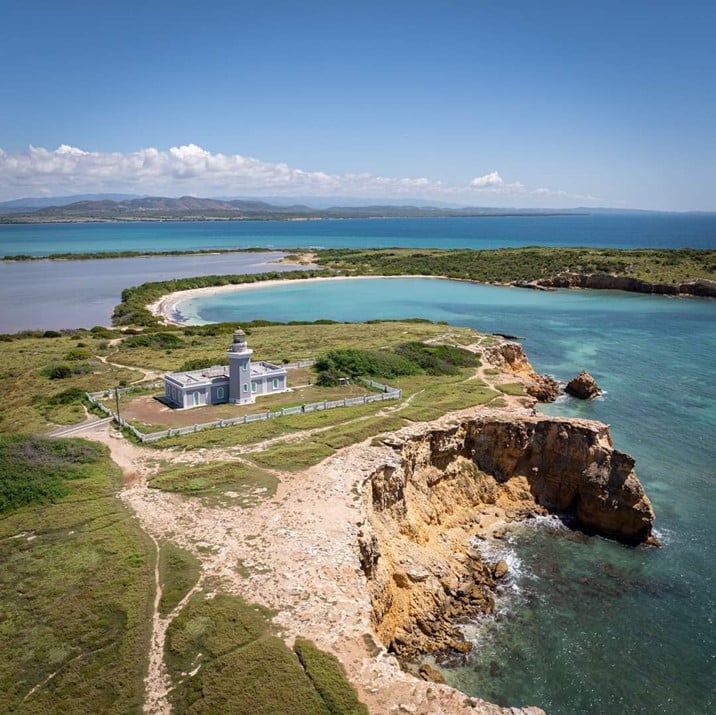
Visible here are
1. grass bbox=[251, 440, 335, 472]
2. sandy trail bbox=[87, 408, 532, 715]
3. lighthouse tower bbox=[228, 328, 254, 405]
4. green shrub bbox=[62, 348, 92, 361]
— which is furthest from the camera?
green shrub bbox=[62, 348, 92, 361]

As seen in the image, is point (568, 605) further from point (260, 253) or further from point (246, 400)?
point (260, 253)

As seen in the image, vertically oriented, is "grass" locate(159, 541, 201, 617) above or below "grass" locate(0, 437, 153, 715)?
above

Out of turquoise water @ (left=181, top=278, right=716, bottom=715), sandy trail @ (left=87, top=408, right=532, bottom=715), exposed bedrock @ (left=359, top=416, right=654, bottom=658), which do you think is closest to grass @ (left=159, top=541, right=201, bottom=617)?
sandy trail @ (left=87, top=408, right=532, bottom=715)

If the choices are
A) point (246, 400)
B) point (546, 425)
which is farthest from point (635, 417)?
point (246, 400)

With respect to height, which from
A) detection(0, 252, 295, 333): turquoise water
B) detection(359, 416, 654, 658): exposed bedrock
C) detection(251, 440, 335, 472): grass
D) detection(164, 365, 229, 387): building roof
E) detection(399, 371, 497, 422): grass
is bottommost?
detection(0, 252, 295, 333): turquoise water

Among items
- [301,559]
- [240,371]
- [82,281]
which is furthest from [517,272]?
[301,559]

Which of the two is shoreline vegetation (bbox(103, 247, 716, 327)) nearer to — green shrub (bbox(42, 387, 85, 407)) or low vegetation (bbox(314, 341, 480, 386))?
green shrub (bbox(42, 387, 85, 407))

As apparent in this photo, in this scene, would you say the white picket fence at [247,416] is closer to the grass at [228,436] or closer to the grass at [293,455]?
the grass at [228,436]

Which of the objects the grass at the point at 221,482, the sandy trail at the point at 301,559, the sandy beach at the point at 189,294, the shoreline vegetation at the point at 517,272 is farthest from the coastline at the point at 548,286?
the sandy trail at the point at 301,559
